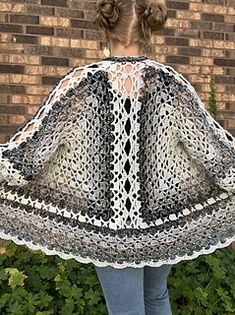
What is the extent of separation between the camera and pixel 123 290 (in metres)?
2.72

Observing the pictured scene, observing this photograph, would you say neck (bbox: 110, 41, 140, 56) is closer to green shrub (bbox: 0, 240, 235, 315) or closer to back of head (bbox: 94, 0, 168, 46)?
back of head (bbox: 94, 0, 168, 46)

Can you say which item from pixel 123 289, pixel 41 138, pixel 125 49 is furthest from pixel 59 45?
pixel 123 289

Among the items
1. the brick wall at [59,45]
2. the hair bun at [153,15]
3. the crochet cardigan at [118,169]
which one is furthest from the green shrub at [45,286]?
the hair bun at [153,15]

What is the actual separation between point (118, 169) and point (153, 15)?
24.4 inches

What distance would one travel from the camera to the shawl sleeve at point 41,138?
8.66 ft

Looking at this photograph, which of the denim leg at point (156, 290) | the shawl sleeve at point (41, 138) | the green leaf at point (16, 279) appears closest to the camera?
the shawl sleeve at point (41, 138)

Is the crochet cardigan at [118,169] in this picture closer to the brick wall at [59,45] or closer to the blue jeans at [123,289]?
the blue jeans at [123,289]

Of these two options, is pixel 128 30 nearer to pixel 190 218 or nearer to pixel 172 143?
pixel 172 143

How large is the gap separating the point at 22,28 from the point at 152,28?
2.00 meters

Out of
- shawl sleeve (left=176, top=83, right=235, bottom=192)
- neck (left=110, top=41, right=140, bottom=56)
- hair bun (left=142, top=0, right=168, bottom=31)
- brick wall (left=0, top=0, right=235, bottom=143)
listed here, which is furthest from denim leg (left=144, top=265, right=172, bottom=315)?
brick wall (left=0, top=0, right=235, bottom=143)

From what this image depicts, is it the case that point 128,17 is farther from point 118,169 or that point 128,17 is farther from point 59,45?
point 59,45

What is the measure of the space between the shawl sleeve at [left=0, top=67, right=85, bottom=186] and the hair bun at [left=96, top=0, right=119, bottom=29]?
0.72 ft

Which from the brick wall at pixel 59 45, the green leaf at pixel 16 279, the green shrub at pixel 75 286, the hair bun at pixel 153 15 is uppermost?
the hair bun at pixel 153 15

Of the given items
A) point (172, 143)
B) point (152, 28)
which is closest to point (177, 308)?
point (172, 143)
